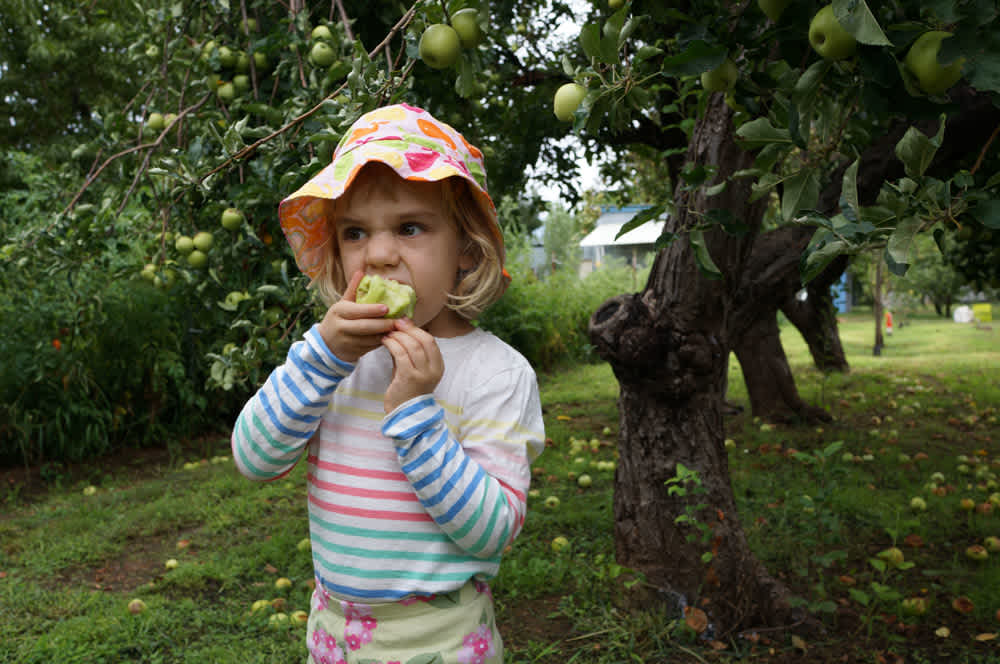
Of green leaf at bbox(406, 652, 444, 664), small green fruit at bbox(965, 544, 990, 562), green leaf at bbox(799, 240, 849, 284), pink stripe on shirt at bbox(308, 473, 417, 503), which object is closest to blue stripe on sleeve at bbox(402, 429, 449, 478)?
pink stripe on shirt at bbox(308, 473, 417, 503)

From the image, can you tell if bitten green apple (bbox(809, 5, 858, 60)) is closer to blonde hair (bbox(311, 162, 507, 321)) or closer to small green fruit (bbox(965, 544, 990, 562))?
blonde hair (bbox(311, 162, 507, 321))

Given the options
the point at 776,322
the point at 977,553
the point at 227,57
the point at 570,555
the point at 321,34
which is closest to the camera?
the point at 321,34

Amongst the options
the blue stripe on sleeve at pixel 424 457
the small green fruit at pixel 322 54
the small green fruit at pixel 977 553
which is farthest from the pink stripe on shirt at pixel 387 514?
the small green fruit at pixel 977 553

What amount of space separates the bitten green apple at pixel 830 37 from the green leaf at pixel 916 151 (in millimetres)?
141

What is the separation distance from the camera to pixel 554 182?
16.0 ft

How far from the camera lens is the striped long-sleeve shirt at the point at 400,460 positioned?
1020 millimetres

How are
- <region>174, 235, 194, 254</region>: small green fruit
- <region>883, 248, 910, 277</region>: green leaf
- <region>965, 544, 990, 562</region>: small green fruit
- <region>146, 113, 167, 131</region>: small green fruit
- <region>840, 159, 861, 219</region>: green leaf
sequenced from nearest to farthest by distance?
<region>883, 248, 910, 277</region>: green leaf → <region>840, 159, 861, 219</region>: green leaf → <region>174, 235, 194, 254</region>: small green fruit → <region>146, 113, 167, 131</region>: small green fruit → <region>965, 544, 990, 562</region>: small green fruit

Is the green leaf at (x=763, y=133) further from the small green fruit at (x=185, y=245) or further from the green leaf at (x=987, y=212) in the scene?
the small green fruit at (x=185, y=245)

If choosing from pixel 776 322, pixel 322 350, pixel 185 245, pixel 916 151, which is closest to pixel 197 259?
pixel 185 245

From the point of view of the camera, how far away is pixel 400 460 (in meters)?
1.02

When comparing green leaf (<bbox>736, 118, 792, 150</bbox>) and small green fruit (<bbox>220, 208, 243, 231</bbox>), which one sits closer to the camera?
green leaf (<bbox>736, 118, 792, 150</bbox>)

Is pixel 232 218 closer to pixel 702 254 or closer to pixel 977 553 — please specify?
pixel 702 254

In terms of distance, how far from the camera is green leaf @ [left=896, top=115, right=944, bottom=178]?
93cm

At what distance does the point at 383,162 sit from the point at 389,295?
216mm
